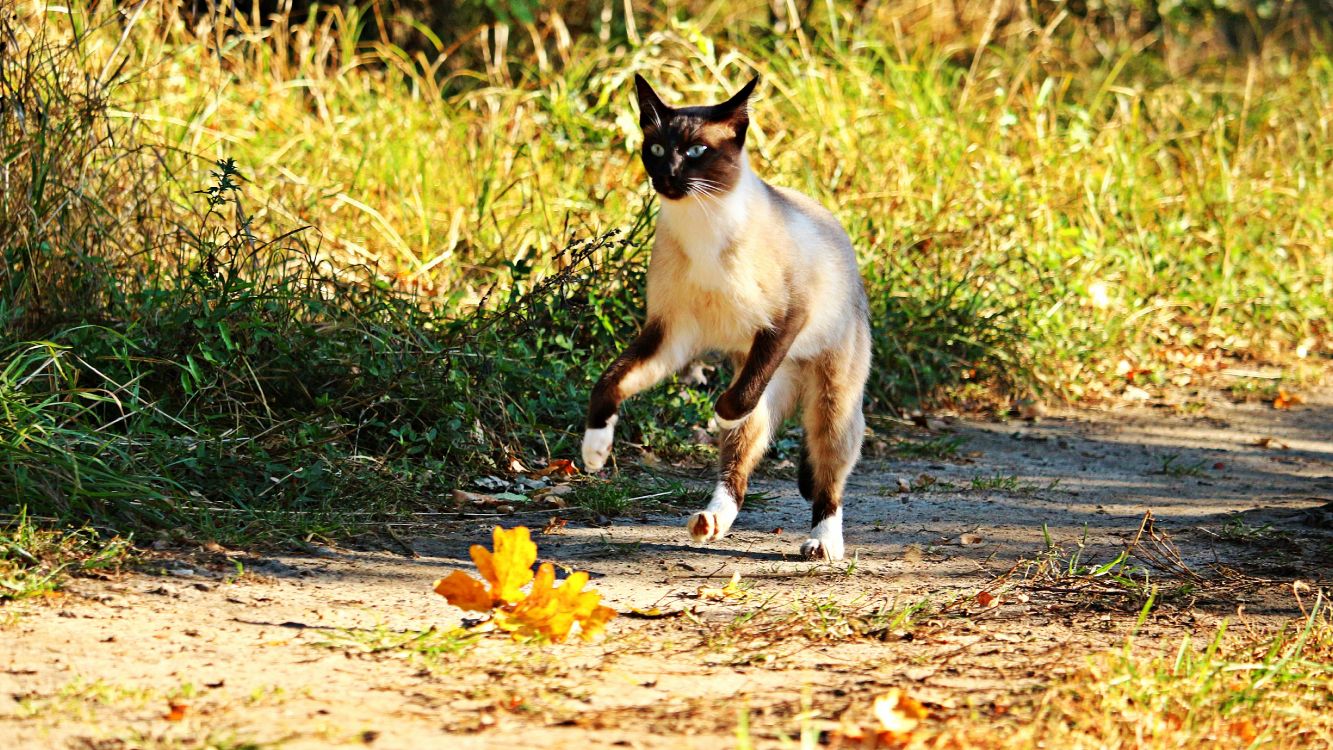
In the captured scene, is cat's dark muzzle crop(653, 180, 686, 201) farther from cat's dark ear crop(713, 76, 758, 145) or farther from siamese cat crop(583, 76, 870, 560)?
cat's dark ear crop(713, 76, 758, 145)

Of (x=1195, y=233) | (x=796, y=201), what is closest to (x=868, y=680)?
(x=796, y=201)

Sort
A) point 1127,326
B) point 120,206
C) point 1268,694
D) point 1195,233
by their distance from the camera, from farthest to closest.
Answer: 1. point 1195,233
2. point 1127,326
3. point 120,206
4. point 1268,694

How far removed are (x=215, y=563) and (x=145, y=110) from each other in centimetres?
387

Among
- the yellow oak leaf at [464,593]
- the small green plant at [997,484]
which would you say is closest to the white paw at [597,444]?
the yellow oak leaf at [464,593]

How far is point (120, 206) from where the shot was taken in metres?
5.25

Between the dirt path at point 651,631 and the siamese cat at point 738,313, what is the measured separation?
0.92ft

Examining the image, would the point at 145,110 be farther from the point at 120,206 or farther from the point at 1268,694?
the point at 1268,694

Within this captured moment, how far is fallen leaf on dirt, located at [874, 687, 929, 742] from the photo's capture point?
2.59 metres

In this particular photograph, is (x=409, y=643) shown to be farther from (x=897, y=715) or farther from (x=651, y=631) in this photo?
(x=897, y=715)

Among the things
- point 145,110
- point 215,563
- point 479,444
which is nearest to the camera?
point 215,563

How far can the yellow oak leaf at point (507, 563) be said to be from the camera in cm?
321

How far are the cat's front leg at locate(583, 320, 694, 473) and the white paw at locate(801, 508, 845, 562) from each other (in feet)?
2.20

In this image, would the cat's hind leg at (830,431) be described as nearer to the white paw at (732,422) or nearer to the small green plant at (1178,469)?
the white paw at (732,422)

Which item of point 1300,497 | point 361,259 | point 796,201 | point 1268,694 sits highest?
point 796,201
